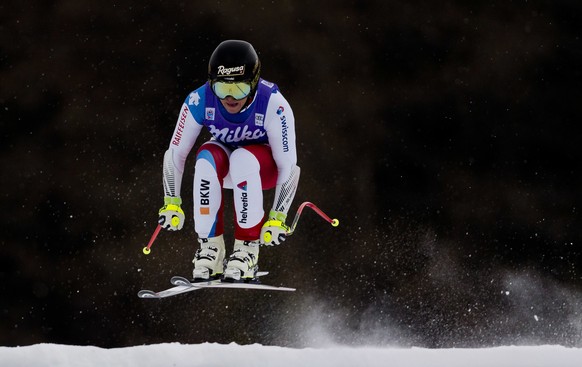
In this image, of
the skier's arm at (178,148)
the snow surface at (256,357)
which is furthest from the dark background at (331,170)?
the skier's arm at (178,148)

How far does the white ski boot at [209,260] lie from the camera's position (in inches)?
300

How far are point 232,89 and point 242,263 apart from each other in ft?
4.20

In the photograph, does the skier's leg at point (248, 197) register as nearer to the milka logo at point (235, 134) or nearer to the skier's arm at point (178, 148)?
the milka logo at point (235, 134)

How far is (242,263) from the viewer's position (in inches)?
299

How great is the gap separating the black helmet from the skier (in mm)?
11

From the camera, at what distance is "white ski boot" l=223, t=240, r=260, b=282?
7.54 m

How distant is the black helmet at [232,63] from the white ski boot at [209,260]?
1.25 meters

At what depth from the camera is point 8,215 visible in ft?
37.1

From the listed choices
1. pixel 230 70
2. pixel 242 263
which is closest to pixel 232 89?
pixel 230 70

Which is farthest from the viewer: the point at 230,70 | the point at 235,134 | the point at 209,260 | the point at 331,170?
the point at 331,170

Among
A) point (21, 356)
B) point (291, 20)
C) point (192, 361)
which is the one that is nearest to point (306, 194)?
point (291, 20)

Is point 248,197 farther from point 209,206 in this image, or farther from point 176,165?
point 176,165

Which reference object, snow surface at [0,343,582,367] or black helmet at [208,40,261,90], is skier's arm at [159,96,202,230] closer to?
black helmet at [208,40,261,90]

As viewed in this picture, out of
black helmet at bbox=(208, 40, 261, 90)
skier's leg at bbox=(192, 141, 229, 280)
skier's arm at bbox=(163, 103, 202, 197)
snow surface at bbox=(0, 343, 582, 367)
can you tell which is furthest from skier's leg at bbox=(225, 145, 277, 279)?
snow surface at bbox=(0, 343, 582, 367)
